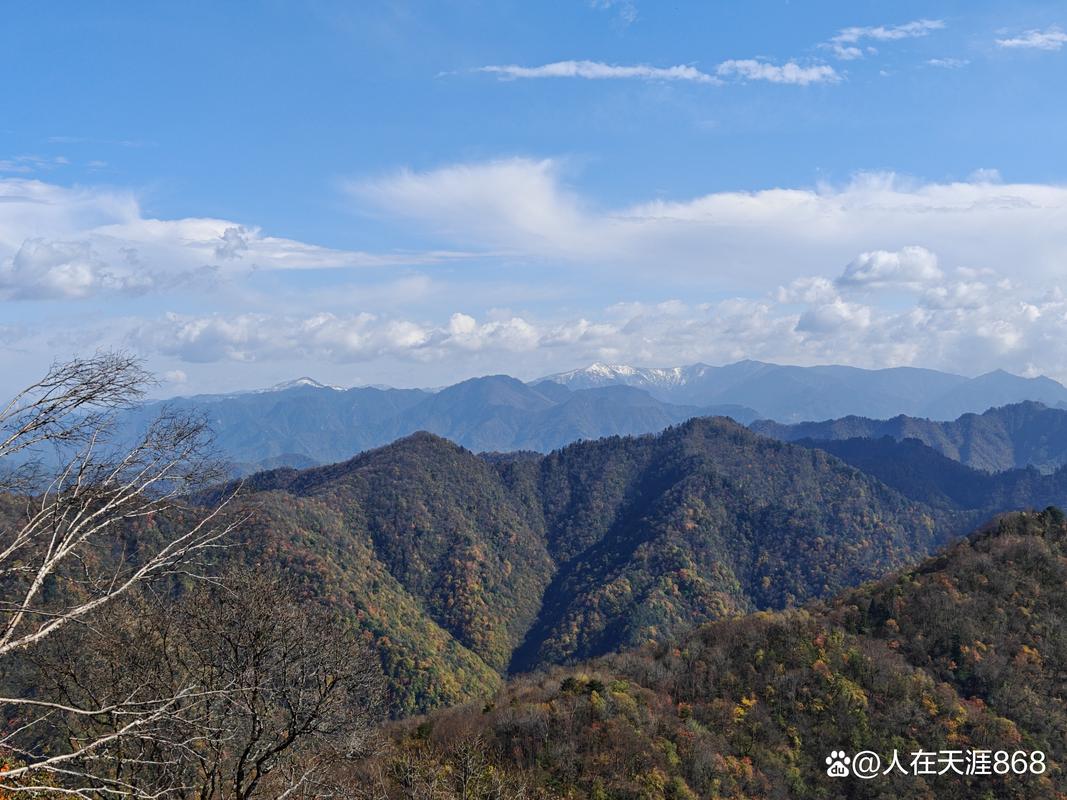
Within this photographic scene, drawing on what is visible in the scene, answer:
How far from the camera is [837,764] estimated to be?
4722cm

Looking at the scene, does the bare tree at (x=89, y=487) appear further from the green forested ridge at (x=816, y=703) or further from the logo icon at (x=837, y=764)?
the logo icon at (x=837, y=764)

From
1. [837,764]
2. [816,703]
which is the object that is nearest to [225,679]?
[837,764]

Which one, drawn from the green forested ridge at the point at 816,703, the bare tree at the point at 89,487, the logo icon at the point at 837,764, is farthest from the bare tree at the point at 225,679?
the logo icon at the point at 837,764

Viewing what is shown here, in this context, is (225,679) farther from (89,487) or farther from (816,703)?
(816,703)

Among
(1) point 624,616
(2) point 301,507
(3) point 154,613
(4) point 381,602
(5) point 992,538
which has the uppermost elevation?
(3) point 154,613

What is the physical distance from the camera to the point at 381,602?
472ft

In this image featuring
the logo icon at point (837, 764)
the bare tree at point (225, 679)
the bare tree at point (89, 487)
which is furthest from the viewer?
the logo icon at point (837, 764)

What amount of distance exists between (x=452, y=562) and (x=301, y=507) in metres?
47.6

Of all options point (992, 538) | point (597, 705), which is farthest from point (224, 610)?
point (992, 538)

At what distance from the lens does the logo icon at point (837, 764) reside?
46.8 m

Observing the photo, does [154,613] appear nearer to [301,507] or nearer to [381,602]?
[381,602]

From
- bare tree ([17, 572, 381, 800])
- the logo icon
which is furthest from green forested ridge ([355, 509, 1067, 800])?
bare tree ([17, 572, 381, 800])

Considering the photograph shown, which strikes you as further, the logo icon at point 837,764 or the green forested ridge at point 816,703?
the logo icon at point 837,764

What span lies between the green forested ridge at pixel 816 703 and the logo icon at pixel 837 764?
453mm
